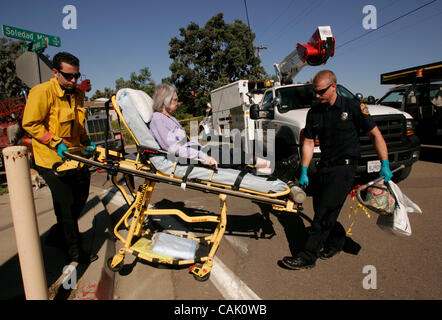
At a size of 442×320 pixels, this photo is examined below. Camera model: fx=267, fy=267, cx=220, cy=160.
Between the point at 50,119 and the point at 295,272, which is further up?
the point at 50,119

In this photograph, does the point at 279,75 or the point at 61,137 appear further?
the point at 279,75

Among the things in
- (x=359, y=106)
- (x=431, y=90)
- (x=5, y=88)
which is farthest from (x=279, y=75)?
(x=5, y=88)

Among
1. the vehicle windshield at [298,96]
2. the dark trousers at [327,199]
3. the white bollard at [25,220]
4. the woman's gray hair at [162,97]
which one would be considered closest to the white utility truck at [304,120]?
the vehicle windshield at [298,96]

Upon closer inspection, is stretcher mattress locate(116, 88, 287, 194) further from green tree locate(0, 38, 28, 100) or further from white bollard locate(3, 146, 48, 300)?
green tree locate(0, 38, 28, 100)

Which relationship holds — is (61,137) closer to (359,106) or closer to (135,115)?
(135,115)

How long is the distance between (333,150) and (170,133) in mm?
1854

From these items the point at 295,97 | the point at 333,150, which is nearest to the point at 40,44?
the point at 333,150

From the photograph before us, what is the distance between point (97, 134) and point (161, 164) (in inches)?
503

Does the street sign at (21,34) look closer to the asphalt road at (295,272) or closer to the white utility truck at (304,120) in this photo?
the asphalt road at (295,272)

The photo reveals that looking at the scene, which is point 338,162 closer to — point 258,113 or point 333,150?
point 333,150

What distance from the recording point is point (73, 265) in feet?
10.3

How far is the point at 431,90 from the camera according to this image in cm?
891

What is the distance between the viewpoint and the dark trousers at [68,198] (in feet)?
9.97

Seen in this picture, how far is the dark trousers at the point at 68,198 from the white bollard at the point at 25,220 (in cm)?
119
